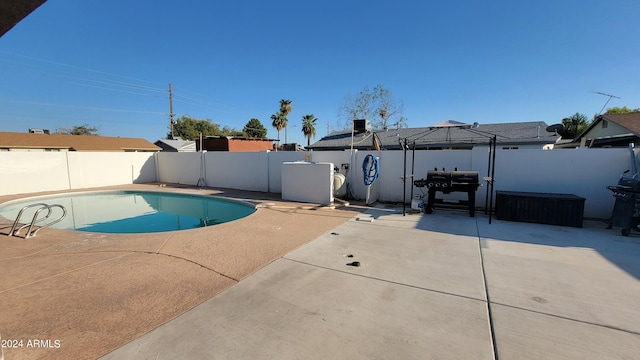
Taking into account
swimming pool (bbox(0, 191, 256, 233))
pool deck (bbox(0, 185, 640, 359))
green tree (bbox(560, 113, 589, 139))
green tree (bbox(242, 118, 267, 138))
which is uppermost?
green tree (bbox(242, 118, 267, 138))

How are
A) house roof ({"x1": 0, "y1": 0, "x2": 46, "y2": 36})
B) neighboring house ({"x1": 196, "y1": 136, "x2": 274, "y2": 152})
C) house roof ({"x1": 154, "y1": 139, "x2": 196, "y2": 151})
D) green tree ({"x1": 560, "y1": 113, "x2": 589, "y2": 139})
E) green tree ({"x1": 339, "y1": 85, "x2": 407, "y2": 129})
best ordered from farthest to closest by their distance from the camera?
green tree ({"x1": 560, "y1": 113, "x2": 589, "y2": 139}) < house roof ({"x1": 154, "y1": 139, "x2": 196, "y2": 151}) < green tree ({"x1": 339, "y1": 85, "x2": 407, "y2": 129}) < neighboring house ({"x1": 196, "y1": 136, "x2": 274, "y2": 152}) < house roof ({"x1": 0, "y1": 0, "x2": 46, "y2": 36})

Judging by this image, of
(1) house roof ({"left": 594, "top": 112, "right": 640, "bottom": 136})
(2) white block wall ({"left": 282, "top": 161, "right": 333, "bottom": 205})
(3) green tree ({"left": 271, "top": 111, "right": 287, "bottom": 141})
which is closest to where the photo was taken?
(2) white block wall ({"left": 282, "top": 161, "right": 333, "bottom": 205})

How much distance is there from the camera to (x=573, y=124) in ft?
101

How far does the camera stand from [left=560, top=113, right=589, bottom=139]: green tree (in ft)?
97.7

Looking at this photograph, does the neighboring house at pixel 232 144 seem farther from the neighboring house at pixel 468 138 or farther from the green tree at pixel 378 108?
the green tree at pixel 378 108

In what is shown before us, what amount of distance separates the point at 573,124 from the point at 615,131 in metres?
23.8

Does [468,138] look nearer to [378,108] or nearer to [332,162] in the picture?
[332,162]

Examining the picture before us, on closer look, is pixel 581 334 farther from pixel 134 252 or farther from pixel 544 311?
pixel 134 252

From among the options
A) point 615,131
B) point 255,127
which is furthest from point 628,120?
point 255,127

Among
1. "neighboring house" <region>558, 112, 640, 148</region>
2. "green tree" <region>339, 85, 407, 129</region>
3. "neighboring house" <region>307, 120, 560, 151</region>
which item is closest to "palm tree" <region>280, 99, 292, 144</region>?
"green tree" <region>339, 85, 407, 129</region>

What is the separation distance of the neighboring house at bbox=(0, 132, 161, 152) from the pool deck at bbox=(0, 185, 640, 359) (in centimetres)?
1910

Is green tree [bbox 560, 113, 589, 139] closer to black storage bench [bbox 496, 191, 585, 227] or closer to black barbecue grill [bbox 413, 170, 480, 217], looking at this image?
black storage bench [bbox 496, 191, 585, 227]

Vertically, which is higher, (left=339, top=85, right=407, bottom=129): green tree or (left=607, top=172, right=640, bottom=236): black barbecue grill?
(left=339, top=85, right=407, bottom=129): green tree

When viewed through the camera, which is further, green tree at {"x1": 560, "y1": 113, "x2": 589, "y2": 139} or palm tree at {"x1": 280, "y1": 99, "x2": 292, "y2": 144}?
palm tree at {"x1": 280, "y1": 99, "x2": 292, "y2": 144}
